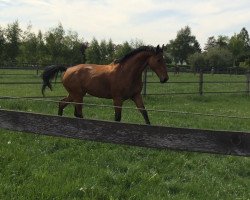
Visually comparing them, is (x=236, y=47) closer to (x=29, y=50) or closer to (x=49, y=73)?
(x=29, y=50)

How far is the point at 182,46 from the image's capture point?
365 ft

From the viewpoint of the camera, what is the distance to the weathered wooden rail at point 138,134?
3.00m

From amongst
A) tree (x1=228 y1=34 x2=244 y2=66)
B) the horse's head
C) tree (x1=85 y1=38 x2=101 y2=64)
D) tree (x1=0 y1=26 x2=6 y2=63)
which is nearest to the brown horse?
the horse's head

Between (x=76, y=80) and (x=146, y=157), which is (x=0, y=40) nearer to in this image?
(x=76, y=80)

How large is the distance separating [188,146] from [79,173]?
2428 millimetres

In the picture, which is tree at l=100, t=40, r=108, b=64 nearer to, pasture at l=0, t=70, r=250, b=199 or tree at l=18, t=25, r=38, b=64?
tree at l=18, t=25, r=38, b=64

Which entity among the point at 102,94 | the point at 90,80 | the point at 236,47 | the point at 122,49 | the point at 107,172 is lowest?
the point at 107,172

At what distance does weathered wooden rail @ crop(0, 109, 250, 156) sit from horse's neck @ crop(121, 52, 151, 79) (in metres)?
5.33

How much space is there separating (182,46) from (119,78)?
105m

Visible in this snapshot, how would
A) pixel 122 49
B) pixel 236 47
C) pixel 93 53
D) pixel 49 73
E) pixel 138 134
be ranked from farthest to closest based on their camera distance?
pixel 236 47 → pixel 122 49 → pixel 93 53 → pixel 49 73 → pixel 138 134

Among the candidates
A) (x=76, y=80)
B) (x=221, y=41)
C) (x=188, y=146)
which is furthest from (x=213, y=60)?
(x=188, y=146)

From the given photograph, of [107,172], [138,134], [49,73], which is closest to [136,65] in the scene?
[49,73]

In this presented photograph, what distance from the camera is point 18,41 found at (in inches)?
1821

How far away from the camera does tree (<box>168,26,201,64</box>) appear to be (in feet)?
364
